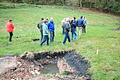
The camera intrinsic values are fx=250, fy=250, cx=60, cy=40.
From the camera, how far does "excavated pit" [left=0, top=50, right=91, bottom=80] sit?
12482 mm

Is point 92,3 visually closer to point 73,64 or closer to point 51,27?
point 51,27

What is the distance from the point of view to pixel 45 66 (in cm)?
1537

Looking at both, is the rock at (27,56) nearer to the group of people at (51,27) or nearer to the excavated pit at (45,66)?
the excavated pit at (45,66)

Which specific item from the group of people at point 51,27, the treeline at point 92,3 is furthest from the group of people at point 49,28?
the treeline at point 92,3

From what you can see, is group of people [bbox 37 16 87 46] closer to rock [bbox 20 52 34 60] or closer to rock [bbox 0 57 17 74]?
rock [bbox 20 52 34 60]

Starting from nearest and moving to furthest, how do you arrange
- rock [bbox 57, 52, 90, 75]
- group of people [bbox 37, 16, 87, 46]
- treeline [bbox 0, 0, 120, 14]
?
rock [bbox 57, 52, 90, 75]
group of people [bbox 37, 16, 87, 46]
treeline [bbox 0, 0, 120, 14]

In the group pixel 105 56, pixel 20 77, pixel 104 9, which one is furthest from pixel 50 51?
pixel 104 9

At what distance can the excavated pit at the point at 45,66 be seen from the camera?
41.0 ft

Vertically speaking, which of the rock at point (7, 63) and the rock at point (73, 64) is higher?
the rock at point (7, 63)

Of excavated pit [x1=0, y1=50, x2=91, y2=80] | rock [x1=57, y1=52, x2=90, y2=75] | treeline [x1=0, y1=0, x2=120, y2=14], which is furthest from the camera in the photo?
treeline [x1=0, y1=0, x2=120, y2=14]

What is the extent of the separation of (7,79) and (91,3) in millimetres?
48528

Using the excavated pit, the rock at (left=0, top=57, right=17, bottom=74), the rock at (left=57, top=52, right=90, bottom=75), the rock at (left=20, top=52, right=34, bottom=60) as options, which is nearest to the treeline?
the excavated pit

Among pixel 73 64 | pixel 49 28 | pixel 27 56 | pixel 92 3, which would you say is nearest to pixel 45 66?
pixel 27 56

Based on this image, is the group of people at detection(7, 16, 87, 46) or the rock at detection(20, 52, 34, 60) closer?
the rock at detection(20, 52, 34, 60)
